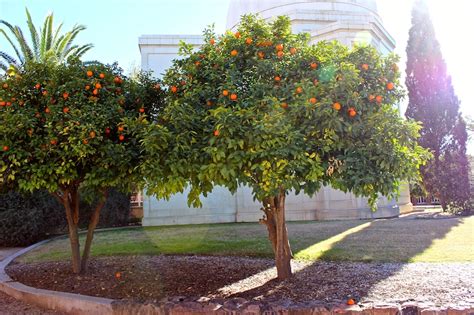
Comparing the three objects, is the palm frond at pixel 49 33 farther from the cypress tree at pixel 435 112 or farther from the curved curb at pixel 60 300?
the cypress tree at pixel 435 112

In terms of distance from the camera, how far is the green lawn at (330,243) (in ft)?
24.2

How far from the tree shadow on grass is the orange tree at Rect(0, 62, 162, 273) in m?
2.42

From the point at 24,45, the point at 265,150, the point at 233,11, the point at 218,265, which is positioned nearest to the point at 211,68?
the point at 265,150

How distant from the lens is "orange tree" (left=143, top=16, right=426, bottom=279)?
13.4 feet

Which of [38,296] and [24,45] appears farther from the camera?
[24,45]

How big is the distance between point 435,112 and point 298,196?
21.3 feet

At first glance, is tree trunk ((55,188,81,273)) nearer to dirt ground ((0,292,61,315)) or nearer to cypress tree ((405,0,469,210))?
dirt ground ((0,292,61,315))

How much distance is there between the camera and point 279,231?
548 centimetres

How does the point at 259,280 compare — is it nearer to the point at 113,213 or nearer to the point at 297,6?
the point at 113,213

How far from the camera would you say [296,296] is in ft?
15.8

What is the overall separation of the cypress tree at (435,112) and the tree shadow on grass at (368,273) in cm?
702

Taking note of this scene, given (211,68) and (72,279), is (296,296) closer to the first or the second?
(211,68)

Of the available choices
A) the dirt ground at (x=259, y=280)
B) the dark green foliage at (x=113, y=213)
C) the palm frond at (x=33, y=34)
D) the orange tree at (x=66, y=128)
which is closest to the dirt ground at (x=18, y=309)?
the dirt ground at (x=259, y=280)

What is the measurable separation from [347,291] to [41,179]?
4009 mm
